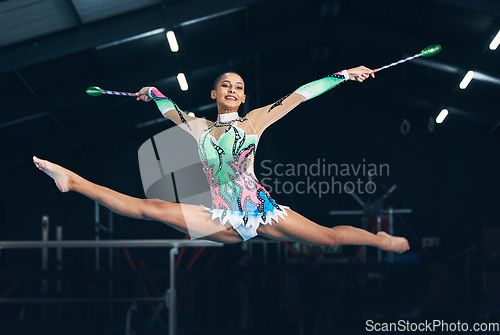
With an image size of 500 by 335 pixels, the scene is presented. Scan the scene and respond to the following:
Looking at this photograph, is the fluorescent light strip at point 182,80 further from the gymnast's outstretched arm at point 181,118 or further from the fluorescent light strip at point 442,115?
the gymnast's outstretched arm at point 181,118

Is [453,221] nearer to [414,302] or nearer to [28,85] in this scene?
[414,302]

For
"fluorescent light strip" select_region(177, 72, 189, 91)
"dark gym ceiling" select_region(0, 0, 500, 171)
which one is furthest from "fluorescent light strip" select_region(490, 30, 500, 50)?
"fluorescent light strip" select_region(177, 72, 189, 91)

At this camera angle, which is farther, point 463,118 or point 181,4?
point 463,118

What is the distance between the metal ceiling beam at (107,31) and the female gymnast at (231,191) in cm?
444

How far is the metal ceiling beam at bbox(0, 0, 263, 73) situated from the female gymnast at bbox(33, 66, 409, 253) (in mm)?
4444

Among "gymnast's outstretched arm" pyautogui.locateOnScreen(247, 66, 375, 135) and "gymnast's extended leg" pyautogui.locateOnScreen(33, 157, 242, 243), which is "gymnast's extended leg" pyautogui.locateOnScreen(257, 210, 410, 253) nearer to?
"gymnast's extended leg" pyautogui.locateOnScreen(33, 157, 242, 243)

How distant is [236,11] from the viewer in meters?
9.16

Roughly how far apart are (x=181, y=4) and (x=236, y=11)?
144cm

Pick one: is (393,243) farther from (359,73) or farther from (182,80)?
(182,80)

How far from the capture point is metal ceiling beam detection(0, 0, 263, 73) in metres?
7.70

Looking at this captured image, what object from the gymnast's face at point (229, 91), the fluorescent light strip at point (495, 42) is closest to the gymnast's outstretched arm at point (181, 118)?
the gymnast's face at point (229, 91)

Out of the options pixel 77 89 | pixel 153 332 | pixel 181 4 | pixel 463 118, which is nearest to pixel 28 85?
pixel 77 89

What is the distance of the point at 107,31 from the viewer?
25.5 feet

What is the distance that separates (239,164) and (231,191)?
0.56ft
